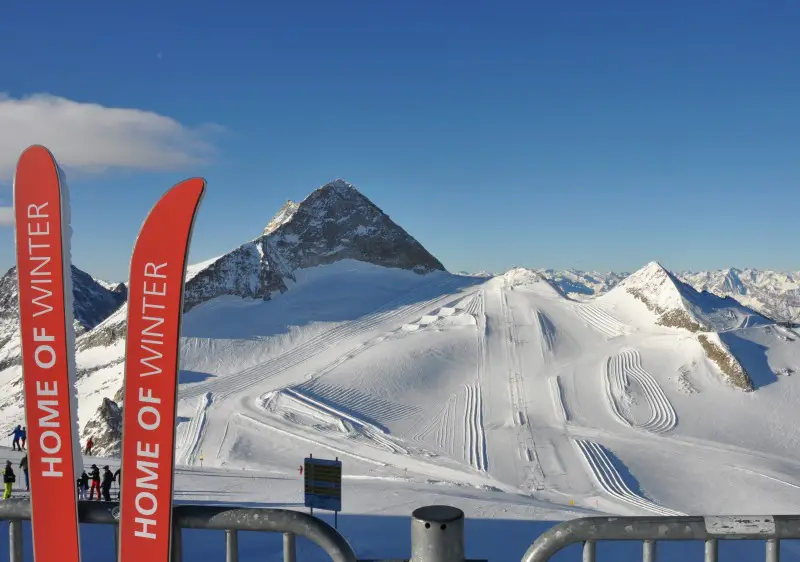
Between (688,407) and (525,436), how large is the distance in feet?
43.9

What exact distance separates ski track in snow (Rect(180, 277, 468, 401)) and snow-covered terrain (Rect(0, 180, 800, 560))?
0.94 ft

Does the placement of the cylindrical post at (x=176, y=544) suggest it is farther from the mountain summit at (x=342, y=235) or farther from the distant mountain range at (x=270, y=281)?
the mountain summit at (x=342, y=235)

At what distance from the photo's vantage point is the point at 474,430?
31.8m

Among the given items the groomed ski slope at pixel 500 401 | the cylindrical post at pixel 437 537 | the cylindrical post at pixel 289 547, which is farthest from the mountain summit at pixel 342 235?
the cylindrical post at pixel 437 537

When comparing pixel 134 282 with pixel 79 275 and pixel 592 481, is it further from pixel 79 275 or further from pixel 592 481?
pixel 79 275

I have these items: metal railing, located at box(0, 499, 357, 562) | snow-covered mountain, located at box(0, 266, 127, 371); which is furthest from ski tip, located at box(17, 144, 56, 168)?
snow-covered mountain, located at box(0, 266, 127, 371)

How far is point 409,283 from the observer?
72812mm

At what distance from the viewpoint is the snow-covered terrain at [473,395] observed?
23.4 metres

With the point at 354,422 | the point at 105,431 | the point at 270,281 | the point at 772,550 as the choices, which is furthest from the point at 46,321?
the point at 270,281

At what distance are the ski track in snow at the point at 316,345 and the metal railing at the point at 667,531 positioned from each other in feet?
120

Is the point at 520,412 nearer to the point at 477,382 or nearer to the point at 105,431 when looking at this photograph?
the point at 477,382

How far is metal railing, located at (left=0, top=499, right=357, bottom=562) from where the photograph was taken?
2857 mm

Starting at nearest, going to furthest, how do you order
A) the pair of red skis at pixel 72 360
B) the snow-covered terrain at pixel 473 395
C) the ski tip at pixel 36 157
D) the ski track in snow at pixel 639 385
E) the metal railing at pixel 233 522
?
the metal railing at pixel 233 522, the pair of red skis at pixel 72 360, the ski tip at pixel 36 157, the snow-covered terrain at pixel 473 395, the ski track in snow at pixel 639 385

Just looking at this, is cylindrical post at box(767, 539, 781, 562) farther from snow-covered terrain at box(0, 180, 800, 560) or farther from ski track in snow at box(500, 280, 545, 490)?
ski track in snow at box(500, 280, 545, 490)
